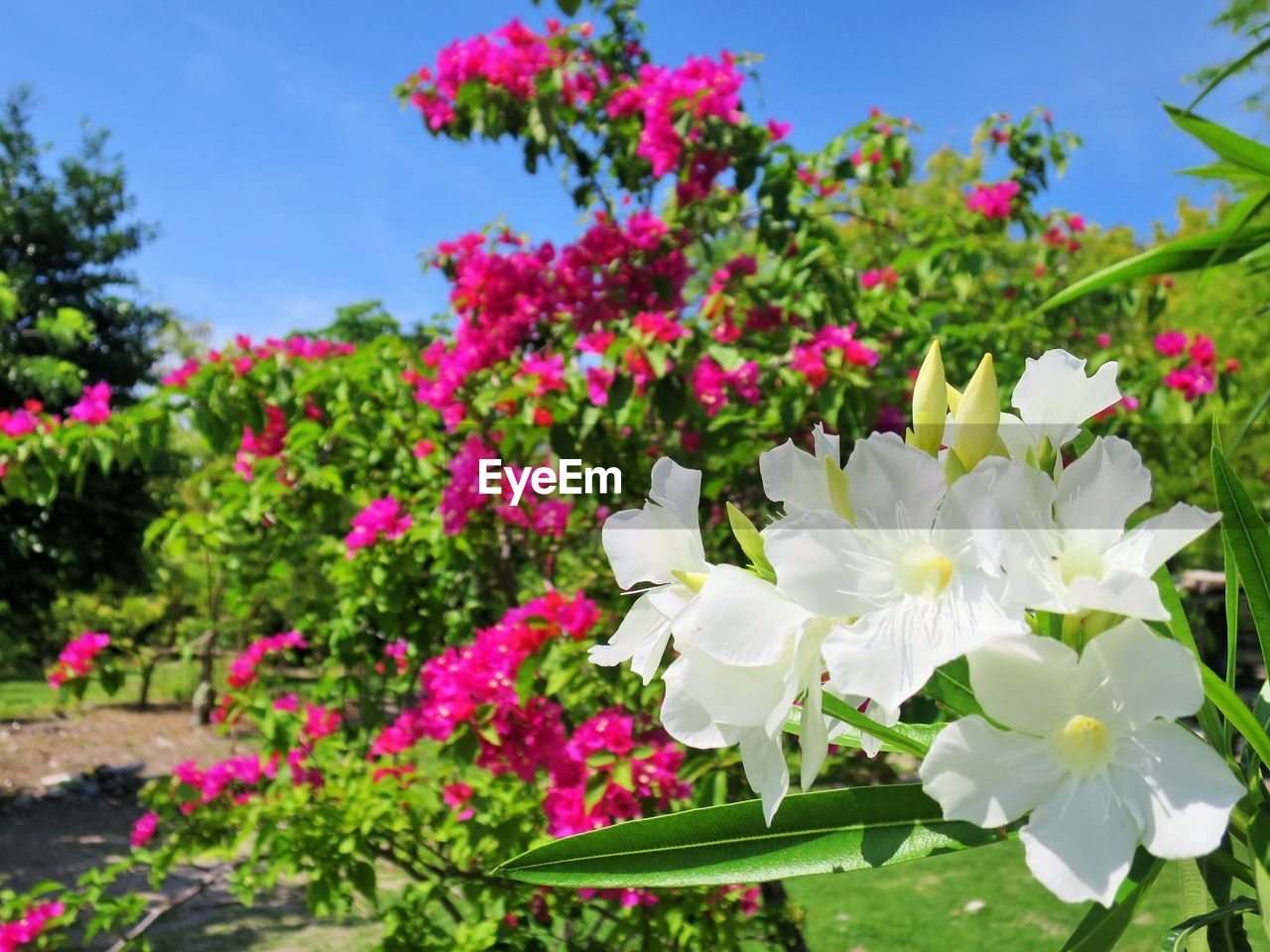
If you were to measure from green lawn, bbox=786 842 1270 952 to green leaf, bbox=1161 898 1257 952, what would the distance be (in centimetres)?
326

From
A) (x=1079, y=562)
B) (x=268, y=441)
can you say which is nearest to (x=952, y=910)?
(x=268, y=441)

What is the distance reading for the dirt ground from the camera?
4906 millimetres

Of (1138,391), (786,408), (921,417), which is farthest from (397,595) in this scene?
(1138,391)

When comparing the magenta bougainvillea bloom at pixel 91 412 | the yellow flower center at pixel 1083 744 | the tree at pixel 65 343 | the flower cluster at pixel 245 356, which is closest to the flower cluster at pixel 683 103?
the flower cluster at pixel 245 356

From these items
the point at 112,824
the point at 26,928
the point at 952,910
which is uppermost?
the point at 26,928

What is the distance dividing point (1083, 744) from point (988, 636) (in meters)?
0.08

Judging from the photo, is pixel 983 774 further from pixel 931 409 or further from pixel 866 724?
pixel 931 409

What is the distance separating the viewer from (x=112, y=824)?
25.5ft

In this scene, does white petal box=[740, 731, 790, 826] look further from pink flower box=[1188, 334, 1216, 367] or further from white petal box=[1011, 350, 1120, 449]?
pink flower box=[1188, 334, 1216, 367]

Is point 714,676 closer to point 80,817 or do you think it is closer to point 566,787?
point 566,787

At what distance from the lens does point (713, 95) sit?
3049mm

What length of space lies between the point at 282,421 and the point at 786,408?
1719 millimetres

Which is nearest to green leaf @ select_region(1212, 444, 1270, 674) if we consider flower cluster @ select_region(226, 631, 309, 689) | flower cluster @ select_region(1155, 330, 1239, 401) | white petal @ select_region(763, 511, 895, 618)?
white petal @ select_region(763, 511, 895, 618)

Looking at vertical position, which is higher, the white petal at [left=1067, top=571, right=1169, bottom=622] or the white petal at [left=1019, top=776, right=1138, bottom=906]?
the white petal at [left=1067, top=571, right=1169, bottom=622]
